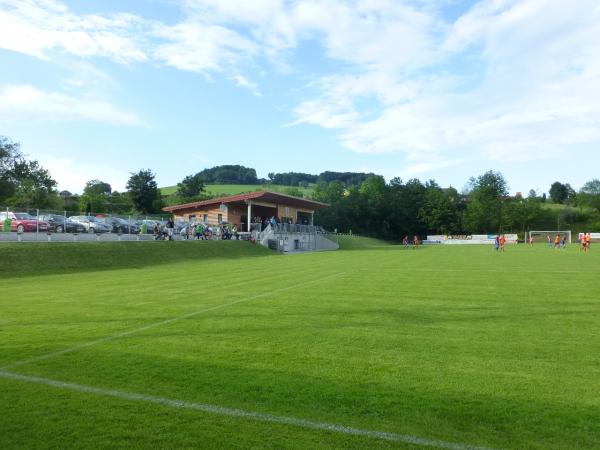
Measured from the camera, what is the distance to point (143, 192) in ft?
275

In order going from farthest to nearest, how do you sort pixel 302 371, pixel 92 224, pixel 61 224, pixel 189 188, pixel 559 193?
pixel 559 193
pixel 189 188
pixel 92 224
pixel 61 224
pixel 302 371

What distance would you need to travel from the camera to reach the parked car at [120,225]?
35031 mm

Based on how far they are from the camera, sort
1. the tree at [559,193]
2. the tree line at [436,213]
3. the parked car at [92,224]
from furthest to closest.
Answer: the tree at [559,193] < the tree line at [436,213] < the parked car at [92,224]

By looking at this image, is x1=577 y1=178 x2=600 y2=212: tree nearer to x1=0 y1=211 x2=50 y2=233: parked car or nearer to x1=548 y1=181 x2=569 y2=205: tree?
x1=548 y1=181 x2=569 y2=205: tree

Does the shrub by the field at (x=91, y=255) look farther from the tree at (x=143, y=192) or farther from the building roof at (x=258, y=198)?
the tree at (x=143, y=192)

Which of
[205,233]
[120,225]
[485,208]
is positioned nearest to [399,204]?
[485,208]

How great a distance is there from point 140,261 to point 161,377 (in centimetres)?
2285

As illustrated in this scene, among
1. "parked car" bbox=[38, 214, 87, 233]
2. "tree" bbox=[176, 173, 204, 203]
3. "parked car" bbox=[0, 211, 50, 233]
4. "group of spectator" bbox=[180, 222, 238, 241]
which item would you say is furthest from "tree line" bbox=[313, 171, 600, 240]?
"parked car" bbox=[0, 211, 50, 233]

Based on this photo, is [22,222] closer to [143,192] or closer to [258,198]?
[258,198]

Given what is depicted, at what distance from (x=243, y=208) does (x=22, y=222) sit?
2918cm

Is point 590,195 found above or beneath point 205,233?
above

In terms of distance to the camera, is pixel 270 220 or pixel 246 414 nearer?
pixel 246 414

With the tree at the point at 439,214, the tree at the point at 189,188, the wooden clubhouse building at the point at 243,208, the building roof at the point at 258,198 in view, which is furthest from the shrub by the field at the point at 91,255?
the tree at the point at 439,214

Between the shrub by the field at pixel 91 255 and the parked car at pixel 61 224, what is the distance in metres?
3.80
